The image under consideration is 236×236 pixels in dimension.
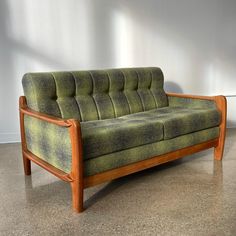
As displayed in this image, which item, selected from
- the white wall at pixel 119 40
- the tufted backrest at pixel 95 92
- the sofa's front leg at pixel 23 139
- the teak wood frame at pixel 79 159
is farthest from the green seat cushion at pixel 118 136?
the white wall at pixel 119 40

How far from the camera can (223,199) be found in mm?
1855

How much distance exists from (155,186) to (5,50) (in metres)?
2.21

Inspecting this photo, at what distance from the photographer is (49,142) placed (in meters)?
1.88

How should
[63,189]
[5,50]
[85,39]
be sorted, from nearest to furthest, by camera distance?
1. [63,189]
2. [5,50]
3. [85,39]

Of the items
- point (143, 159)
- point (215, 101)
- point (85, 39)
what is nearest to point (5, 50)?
point (85, 39)

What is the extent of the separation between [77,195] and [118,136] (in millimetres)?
453

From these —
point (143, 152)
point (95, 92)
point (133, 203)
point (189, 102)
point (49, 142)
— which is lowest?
point (133, 203)

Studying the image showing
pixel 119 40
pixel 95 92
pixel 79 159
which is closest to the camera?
pixel 79 159

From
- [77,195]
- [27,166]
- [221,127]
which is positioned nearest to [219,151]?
[221,127]

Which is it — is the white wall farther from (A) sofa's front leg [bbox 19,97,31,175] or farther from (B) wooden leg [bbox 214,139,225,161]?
(B) wooden leg [bbox 214,139,225,161]

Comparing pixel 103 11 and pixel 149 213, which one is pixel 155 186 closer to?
pixel 149 213

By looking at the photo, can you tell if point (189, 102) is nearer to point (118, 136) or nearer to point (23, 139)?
point (118, 136)

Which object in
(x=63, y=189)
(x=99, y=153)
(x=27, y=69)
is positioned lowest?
(x=63, y=189)

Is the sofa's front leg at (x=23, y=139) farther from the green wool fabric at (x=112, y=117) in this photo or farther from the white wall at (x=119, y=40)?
the white wall at (x=119, y=40)
